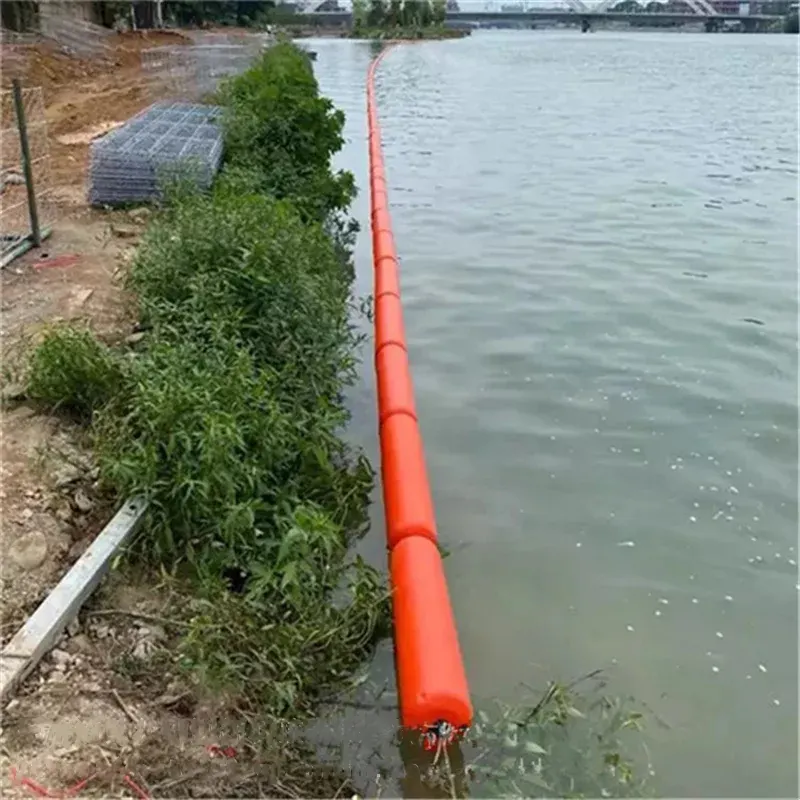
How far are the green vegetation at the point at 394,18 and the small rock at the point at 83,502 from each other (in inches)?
2770

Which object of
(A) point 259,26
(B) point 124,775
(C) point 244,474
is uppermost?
(A) point 259,26

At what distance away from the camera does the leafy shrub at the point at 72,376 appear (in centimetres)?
393

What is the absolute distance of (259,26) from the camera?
47.9 m

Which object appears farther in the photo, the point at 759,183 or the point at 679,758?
the point at 759,183

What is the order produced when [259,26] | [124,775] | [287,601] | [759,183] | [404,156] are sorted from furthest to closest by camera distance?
[259,26]
[404,156]
[759,183]
[287,601]
[124,775]

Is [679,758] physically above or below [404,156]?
below

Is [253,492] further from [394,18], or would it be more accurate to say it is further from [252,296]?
[394,18]

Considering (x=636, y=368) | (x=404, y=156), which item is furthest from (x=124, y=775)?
(x=404, y=156)

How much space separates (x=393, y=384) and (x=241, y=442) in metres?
1.37

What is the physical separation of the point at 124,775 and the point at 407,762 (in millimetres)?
885

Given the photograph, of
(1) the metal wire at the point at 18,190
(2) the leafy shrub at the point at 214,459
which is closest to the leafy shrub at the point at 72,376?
(2) the leafy shrub at the point at 214,459

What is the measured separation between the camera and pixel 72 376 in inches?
155

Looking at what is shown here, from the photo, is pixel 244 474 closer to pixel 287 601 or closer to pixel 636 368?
pixel 287 601

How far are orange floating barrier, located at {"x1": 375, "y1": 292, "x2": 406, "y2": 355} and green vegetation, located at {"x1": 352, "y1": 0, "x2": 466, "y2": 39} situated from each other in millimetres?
67602
